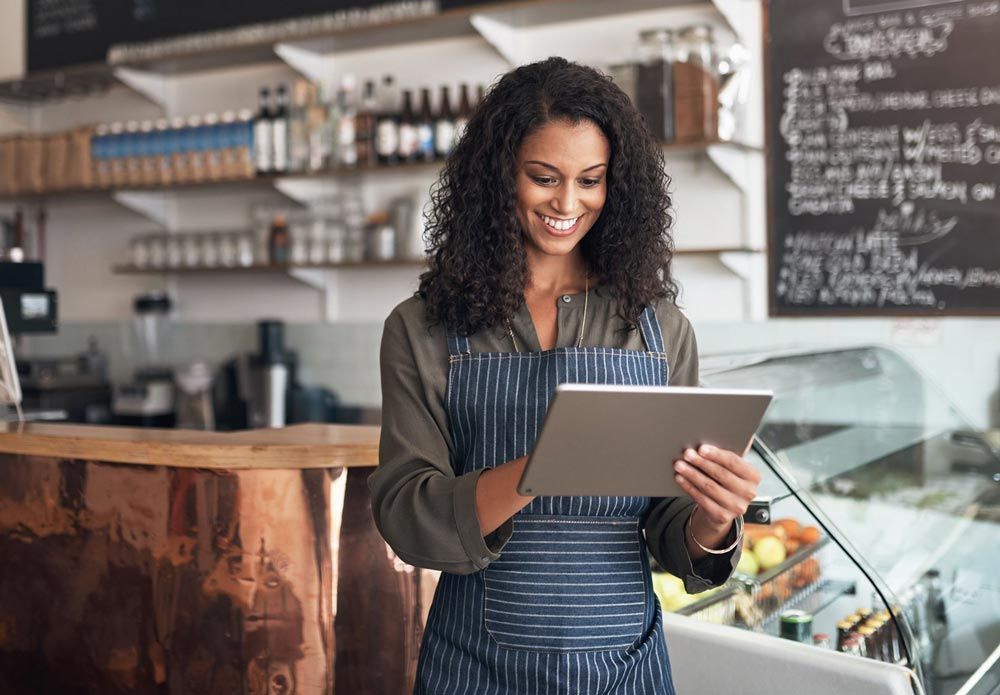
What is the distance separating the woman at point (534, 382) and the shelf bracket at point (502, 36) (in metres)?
2.57

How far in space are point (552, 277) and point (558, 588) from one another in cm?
39

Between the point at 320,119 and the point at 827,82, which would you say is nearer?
the point at 827,82

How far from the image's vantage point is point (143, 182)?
462 centimetres

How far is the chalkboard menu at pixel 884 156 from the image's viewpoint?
10.6 feet

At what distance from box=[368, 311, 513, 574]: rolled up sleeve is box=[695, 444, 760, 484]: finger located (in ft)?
0.83

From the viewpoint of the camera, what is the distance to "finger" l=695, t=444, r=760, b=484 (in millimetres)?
1154

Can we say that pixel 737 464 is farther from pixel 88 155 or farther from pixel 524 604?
pixel 88 155

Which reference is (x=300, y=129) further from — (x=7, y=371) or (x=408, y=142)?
(x=7, y=371)

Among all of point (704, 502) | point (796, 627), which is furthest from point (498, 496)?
point (796, 627)

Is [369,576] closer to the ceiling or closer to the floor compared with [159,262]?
closer to the floor

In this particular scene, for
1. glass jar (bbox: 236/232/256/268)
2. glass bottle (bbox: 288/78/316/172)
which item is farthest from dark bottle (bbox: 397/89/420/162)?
glass jar (bbox: 236/232/256/268)

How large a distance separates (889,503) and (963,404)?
1139 millimetres

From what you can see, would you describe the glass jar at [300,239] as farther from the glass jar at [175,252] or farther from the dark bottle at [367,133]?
the glass jar at [175,252]

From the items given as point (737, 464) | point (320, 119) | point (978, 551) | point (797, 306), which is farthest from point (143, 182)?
point (737, 464)
